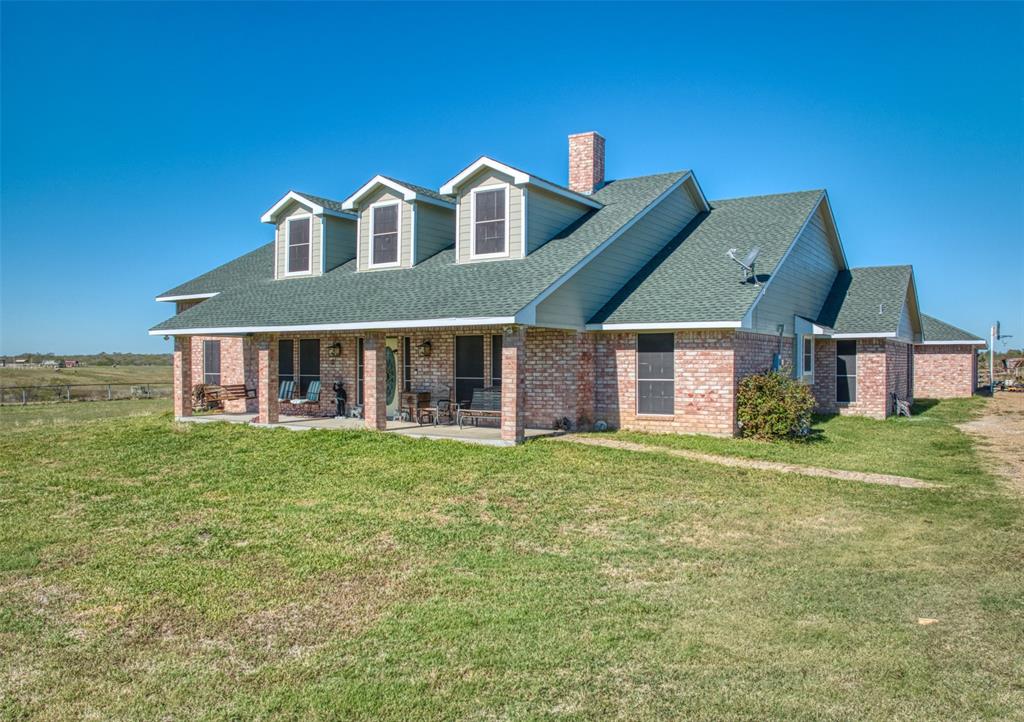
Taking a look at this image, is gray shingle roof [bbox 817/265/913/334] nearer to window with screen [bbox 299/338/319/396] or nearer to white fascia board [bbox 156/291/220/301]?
→ window with screen [bbox 299/338/319/396]

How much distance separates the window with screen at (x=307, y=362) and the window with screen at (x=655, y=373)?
358 inches

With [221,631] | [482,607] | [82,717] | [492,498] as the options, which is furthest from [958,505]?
[82,717]

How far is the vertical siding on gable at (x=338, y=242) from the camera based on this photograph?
2039 centimetres

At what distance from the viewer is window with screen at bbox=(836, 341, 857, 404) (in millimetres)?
21219

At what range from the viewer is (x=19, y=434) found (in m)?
17.9

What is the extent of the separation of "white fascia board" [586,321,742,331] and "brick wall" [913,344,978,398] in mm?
19720

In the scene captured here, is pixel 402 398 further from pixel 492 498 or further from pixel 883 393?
pixel 883 393

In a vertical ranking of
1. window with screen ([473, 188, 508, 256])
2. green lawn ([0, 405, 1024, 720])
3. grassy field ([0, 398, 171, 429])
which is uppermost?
window with screen ([473, 188, 508, 256])

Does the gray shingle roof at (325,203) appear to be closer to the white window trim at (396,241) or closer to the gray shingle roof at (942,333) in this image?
the white window trim at (396,241)

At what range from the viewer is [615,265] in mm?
17438

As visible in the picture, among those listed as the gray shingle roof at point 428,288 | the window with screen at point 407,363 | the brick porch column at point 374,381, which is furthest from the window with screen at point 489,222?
the brick porch column at point 374,381

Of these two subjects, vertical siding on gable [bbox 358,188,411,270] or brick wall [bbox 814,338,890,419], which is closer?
vertical siding on gable [bbox 358,188,411,270]

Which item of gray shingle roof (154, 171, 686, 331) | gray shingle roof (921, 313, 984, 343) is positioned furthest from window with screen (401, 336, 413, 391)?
gray shingle roof (921, 313, 984, 343)

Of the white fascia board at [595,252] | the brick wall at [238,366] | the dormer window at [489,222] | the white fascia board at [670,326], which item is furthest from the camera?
the brick wall at [238,366]
